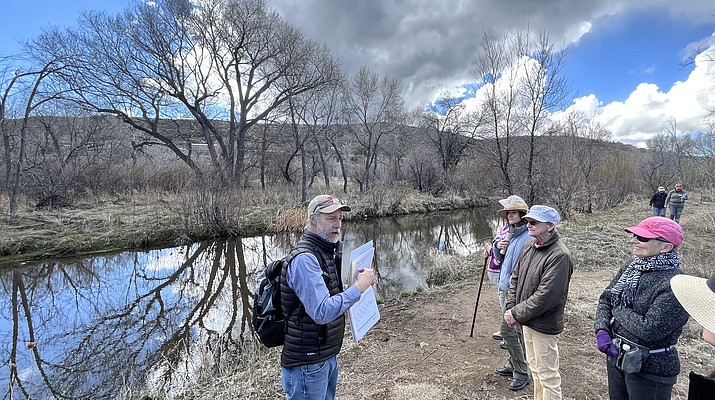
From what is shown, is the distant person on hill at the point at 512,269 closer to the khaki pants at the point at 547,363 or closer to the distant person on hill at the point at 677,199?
the khaki pants at the point at 547,363

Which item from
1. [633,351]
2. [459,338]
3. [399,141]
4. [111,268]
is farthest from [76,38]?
[399,141]

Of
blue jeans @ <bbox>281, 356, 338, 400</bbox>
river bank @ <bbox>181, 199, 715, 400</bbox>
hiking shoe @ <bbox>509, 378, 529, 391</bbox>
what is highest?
blue jeans @ <bbox>281, 356, 338, 400</bbox>

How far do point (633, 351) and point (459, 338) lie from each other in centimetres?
294

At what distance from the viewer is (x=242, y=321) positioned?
6539 mm

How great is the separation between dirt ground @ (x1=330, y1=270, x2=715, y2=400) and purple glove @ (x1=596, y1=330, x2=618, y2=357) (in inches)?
58.4

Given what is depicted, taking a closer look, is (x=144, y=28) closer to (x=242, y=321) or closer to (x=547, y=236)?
(x=242, y=321)

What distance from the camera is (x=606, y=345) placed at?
83.6 inches

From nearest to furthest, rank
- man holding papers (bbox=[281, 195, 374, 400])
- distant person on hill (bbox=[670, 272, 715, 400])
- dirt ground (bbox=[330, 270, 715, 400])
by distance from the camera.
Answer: distant person on hill (bbox=[670, 272, 715, 400]) → man holding papers (bbox=[281, 195, 374, 400]) → dirt ground (bbox=[330, 270, 715, 400])

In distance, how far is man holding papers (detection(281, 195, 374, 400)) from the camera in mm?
1769

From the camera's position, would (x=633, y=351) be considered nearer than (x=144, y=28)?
Yes

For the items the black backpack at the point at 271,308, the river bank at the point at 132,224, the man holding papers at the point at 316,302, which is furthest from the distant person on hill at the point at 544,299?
the river bank at the point at 132,224

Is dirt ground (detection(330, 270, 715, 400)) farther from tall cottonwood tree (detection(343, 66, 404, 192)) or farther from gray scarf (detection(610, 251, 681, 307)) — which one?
tall cottonwood tree (detection(343, 66, 404, 192))

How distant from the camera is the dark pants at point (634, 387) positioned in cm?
193

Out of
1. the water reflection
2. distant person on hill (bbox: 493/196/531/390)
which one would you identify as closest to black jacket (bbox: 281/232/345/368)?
the water reflection
